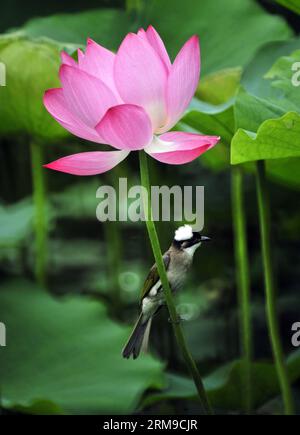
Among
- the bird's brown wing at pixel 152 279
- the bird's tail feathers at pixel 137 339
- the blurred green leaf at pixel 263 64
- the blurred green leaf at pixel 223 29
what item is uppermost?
the blurred green leaf at pixel 223 29

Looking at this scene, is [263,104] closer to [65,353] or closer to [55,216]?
[65,353]

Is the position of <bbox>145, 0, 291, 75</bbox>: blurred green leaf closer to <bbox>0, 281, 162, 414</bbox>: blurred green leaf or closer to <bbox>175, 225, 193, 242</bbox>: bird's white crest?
<bbox>0, 281, 162, 414</bbox>: blurred green leaf

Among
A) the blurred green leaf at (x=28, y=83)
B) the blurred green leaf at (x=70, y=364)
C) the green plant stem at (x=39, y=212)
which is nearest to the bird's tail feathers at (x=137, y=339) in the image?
the blurred green leaf at (x=70, y=364)

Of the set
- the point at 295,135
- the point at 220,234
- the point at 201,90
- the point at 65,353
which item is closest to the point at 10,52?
the point at 201,90

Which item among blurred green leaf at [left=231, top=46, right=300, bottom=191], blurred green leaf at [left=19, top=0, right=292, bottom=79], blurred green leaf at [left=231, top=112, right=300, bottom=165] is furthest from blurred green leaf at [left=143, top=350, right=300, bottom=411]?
blurred green leaf at [left=19, top=0, right=292, bottom=79]

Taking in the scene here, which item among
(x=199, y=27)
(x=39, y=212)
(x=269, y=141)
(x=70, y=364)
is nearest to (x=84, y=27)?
(x=199, y=27)

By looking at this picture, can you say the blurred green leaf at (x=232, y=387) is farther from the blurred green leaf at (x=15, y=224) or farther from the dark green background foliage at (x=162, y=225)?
the blurred green leaf at (x=15, y=224)

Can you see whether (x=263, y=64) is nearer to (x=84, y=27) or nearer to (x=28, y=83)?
(x=28, y=83)
